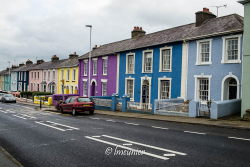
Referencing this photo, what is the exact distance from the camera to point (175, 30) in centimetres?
2547

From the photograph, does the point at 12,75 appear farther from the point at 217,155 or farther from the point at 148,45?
the point at 217,155

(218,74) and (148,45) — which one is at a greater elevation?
(148,45)

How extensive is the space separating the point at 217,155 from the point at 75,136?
19.3 ft

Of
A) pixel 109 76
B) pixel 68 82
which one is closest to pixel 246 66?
pixel 109 76

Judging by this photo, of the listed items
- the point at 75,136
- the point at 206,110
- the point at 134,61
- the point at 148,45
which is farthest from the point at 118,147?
the point at 134,61

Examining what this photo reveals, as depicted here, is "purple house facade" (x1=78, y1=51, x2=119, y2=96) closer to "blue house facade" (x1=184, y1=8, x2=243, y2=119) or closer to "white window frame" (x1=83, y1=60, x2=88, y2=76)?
"white window frame" (x1=83, y1=60, x2=88, y2=76)

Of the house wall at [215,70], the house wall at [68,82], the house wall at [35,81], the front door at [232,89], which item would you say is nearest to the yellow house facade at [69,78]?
the house wall at [68,82]

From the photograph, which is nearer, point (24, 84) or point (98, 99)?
point (98, 99)

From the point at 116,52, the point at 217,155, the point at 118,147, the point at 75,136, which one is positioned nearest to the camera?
the point at 217,155

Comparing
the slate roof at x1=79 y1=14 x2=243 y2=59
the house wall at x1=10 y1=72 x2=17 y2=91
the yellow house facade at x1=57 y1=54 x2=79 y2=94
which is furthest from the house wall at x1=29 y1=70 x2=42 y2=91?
the slate roof at x1=79 y1=14 x2=243 y2=59

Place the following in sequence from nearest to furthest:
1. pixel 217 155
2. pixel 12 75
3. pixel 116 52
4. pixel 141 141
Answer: pixel 217 155
pixel 141 141
pixel 116 52
pixel 12 75

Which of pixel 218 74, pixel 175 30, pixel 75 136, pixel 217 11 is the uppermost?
pixel 217 11

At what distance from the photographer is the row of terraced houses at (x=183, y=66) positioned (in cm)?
1802

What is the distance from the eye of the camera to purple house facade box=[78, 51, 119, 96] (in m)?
30.4
